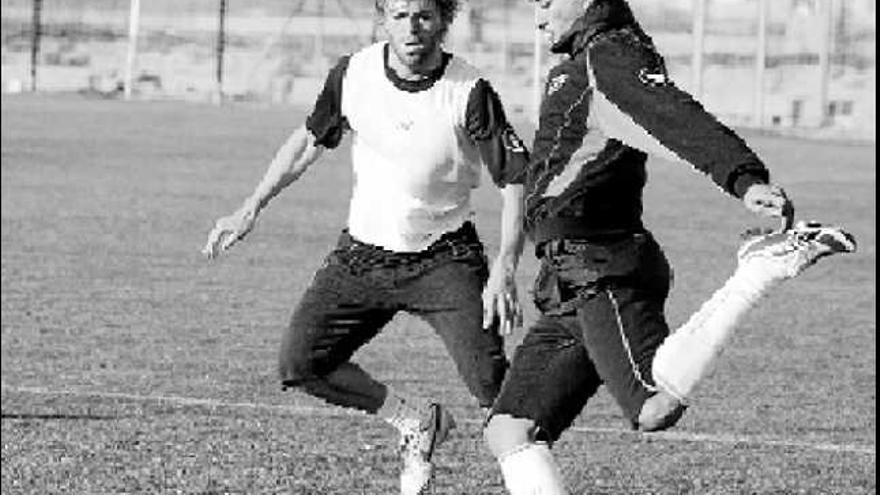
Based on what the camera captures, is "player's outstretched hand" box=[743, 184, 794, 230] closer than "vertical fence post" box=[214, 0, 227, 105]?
Yes

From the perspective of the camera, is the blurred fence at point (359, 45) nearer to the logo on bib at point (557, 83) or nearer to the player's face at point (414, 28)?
the player's face at point (414, 28)

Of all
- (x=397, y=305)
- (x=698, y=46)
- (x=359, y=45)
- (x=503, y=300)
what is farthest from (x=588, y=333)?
(x=359, y=45)

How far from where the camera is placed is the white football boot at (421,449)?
10.2 m

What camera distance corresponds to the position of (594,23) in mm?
7762

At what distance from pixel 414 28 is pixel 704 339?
7.06 ft

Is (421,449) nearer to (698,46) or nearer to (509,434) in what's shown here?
(509,434)

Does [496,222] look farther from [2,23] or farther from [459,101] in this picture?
[2,23]

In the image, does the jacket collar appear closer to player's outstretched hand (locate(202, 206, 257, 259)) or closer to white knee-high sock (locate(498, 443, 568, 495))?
white knee-high sock (locate(498, 443, 568, 495))


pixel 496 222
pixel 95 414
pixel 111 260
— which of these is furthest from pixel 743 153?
pixel 496 222

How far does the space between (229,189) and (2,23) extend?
34776mm

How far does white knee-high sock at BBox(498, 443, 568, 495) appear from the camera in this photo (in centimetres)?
802

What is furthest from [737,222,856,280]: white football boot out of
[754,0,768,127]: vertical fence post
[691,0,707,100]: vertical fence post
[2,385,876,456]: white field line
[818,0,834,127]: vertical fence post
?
[754,0,768,127]: vertical fence post

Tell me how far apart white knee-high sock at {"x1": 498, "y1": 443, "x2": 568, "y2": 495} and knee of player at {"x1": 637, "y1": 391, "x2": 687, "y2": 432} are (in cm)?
39

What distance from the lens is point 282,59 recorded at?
240ft
